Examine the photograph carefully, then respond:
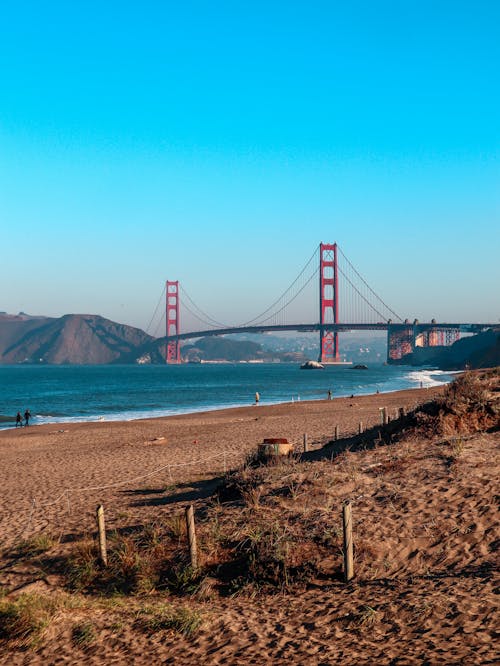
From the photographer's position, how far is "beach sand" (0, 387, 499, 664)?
23.0ft

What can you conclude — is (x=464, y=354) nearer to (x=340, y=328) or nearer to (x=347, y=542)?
(x=340, y=328)

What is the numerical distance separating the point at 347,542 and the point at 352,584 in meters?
0.52

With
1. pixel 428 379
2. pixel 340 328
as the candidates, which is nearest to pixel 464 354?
pixel 340 328

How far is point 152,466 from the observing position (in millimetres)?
19375

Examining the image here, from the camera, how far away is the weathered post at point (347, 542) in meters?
8.49

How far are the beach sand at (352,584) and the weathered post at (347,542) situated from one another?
0.55ft

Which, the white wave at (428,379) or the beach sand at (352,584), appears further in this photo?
the white wave at (428,379)

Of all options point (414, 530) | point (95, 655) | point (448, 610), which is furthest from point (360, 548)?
point (95, 655)

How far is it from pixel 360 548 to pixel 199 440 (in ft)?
57.4

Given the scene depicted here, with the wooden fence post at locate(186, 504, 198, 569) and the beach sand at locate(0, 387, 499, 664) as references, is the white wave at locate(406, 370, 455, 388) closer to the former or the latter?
the beach sand at locate(0, 387, 499, 664)

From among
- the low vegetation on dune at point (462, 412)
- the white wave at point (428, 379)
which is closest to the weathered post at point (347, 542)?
the low vegetation on dune at point (462, 412)

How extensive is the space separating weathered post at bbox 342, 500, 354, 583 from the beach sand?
0.17 m

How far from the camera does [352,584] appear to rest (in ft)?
27.7

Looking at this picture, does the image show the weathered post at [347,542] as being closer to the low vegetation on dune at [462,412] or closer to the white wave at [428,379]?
the low vegetation on dune at [462,412]
